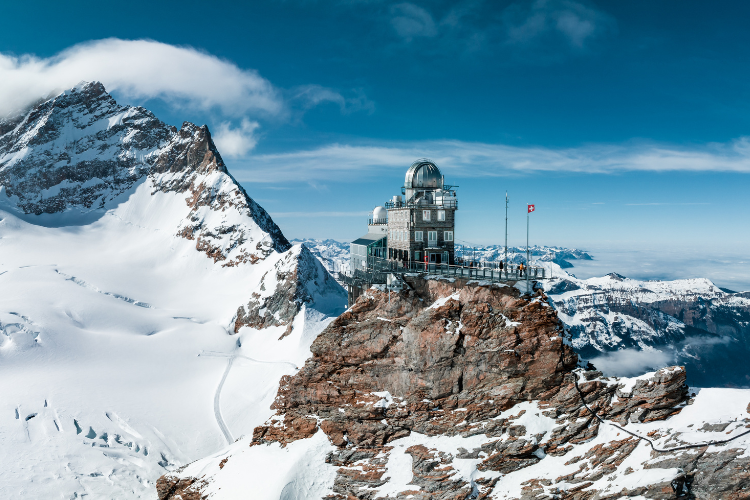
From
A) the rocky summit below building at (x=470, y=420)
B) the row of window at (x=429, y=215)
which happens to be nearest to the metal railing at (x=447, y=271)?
the rocky summit below building at (x=470, y=420)

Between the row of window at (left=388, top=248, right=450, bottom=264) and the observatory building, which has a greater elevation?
the observatory building

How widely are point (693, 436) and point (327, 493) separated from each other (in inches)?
1259

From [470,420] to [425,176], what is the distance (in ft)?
97.3

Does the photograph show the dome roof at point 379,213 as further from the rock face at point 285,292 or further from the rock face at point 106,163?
the rock face at point 106,163

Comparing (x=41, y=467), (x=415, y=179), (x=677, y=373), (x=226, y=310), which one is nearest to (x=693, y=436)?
(x=677, y=373)

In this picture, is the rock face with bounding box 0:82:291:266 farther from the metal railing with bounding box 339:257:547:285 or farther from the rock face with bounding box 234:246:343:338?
the metal railing with bounding box 339:257:547:285

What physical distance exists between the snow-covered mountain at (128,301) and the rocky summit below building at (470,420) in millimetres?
25372

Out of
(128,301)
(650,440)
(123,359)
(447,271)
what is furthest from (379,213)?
(128,301)

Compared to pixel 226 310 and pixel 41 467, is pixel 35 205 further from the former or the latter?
pixel 41 467

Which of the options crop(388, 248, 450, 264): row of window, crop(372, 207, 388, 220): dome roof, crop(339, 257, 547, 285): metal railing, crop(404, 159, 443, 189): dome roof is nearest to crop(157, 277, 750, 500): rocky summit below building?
crop(339, 257, 547, 285): metal railing

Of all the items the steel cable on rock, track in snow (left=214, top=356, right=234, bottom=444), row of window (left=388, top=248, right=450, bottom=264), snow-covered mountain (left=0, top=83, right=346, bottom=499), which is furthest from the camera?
track in snow (left=214, top=356, right=234, bottom=444)

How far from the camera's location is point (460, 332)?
141ft

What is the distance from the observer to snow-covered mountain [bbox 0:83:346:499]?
6831 centimetres

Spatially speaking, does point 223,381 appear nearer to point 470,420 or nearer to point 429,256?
point 429,256
